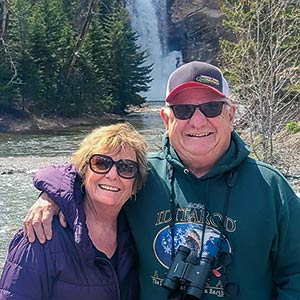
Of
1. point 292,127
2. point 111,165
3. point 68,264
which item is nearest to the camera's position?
point 68,264

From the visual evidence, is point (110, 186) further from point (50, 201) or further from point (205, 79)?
point (205, 79)

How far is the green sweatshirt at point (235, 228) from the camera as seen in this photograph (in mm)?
2377

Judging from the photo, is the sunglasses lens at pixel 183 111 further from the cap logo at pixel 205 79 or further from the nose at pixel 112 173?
the nose at pixel 112 173

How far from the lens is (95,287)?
97.7 inches

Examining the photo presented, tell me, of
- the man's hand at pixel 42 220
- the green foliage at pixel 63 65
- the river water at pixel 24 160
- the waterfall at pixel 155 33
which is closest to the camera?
the man's hand at pixel 42 220

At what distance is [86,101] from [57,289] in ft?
102

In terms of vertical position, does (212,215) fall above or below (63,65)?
above

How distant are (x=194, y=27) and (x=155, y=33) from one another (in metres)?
3.42

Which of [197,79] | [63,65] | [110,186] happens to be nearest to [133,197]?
[110,186]

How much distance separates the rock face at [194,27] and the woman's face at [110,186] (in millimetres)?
48721

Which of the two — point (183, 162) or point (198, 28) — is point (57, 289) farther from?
point (198, 28)

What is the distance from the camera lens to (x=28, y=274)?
2359mm

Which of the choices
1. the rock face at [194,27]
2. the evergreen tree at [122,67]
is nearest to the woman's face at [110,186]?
the evergreen tree at [122,67]

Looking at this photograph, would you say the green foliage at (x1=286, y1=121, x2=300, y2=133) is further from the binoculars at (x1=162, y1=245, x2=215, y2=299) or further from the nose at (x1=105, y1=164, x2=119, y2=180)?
the binoculars at (x1=162, y1=245, x2=215, y2=299)
